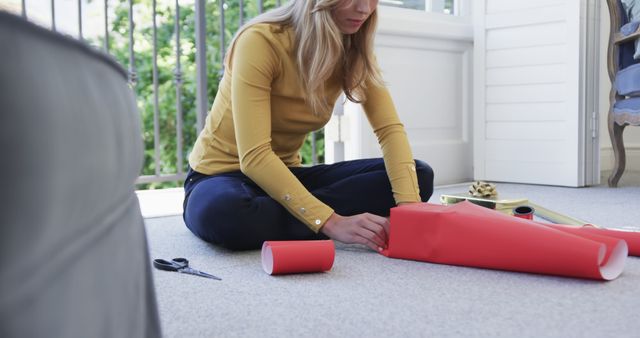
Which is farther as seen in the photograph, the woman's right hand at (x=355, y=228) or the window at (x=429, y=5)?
the window at (x=429, y=5)

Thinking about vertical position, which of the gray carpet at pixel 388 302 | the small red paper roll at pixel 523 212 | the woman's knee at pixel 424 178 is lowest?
the gray carpet at pixel 388 302

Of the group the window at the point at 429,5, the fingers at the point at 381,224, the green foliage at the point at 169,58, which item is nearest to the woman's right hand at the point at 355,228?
the fingers at the point at 381,224

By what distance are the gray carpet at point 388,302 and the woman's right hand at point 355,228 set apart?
6 centimetres

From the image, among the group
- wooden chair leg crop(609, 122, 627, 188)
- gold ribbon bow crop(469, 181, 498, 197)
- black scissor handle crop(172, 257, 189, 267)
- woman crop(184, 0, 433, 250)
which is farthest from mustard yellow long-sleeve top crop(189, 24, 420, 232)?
wooden chair leg crop(609, 122, 627, 188)

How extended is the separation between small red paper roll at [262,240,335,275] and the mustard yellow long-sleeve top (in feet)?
0.38

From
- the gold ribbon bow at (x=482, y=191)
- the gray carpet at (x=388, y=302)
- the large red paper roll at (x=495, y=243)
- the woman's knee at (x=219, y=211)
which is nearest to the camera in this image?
the gray carpet at (x=388, y=302)

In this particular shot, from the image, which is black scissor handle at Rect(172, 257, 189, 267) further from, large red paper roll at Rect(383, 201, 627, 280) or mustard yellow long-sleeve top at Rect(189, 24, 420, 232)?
large red paper roll at Rect(383, 201, 627, 280)

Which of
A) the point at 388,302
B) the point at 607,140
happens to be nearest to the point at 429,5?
the point at 607,140

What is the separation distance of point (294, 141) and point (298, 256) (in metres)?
0.49

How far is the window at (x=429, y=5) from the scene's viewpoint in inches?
126

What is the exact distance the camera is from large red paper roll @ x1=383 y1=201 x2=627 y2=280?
1267 millimetres

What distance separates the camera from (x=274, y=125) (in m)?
1.71

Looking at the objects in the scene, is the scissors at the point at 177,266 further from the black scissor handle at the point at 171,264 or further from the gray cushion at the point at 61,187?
the gray cushion at the point at 61,187

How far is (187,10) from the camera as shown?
4801mm
